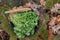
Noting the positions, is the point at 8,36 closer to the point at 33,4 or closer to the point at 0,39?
the point at 0,39

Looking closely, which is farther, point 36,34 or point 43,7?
point 43,7

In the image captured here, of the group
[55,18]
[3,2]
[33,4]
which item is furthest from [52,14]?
[3,2]

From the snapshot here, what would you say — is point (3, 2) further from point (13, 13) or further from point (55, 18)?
point (55, 18)

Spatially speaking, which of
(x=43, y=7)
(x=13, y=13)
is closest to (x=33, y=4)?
(x=43, y=7)

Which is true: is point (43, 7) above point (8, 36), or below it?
above

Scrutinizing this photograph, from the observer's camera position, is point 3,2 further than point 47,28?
Yes

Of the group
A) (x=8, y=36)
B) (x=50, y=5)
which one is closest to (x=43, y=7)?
(x=50, y=5)

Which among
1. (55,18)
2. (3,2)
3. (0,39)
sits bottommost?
(0,39)

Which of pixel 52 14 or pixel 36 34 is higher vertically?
pixel 52 14
